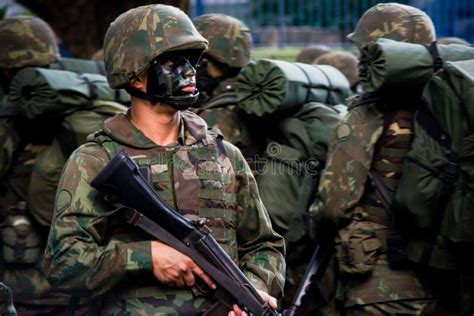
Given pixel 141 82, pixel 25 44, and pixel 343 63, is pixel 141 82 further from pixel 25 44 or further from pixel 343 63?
pixel 343 63

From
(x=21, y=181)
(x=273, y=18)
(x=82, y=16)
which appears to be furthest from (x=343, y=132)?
(x=273, y=18)

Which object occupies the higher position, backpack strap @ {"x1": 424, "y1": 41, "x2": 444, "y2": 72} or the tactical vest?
the tactical vest

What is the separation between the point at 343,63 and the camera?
376 inches

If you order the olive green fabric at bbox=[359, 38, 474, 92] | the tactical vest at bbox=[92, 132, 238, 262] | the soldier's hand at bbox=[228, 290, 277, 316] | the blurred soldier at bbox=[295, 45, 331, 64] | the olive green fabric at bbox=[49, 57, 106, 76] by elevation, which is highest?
the tactical vest at bbox=[92, 132, 238, 262]

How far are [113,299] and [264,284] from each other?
1.68 ft

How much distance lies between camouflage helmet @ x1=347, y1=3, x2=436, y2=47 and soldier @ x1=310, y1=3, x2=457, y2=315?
61cm

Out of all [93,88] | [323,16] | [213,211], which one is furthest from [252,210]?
[323,16]

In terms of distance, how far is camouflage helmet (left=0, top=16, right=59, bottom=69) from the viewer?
7359 mm

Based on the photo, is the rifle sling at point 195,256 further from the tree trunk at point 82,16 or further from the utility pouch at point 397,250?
the tree trunk at point 82,16

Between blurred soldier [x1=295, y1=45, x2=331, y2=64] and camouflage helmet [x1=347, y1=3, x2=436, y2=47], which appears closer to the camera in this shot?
camouflage helmet [x1=347, y1=3, x2=436, y2=47]

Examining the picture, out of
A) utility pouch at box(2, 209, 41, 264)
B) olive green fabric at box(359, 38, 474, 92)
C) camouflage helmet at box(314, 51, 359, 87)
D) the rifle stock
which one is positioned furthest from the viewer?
camouflage helmet at box(314, 51, 359, 87)

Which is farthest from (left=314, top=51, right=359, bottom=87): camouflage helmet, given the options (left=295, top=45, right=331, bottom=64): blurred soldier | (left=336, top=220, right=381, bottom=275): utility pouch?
(left=336, top=220, right=381, bottom=275): utility pouch

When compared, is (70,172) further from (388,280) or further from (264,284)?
(388,280)

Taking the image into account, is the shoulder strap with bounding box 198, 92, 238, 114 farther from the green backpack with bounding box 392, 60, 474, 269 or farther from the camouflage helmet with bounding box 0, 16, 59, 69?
the green backpack with bounding box 392, 60, 474, 269
